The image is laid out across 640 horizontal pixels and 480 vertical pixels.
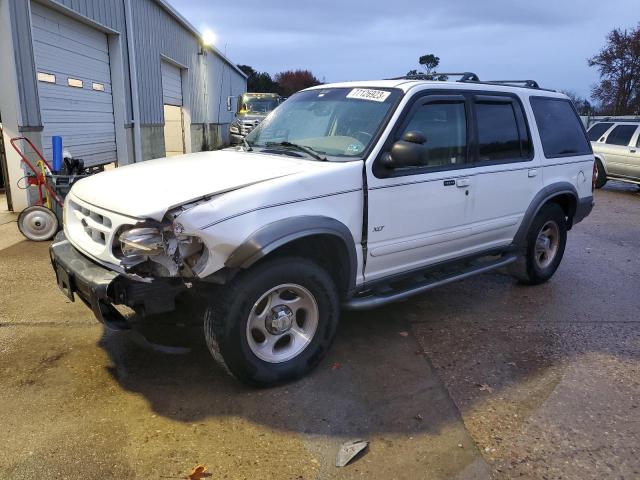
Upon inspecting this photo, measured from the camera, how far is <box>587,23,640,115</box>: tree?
82.1 feet

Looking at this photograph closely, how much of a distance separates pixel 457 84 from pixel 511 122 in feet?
2.56

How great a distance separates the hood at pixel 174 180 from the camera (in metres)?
3.09

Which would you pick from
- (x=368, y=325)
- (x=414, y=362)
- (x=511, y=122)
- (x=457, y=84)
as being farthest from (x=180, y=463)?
(x=511, y=122)

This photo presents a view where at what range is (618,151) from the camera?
14188 mm

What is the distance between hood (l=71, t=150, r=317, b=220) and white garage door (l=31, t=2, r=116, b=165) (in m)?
5.80

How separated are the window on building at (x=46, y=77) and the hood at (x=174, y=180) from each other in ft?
19.3

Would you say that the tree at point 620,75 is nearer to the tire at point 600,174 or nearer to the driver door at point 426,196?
the tire at point 600,174

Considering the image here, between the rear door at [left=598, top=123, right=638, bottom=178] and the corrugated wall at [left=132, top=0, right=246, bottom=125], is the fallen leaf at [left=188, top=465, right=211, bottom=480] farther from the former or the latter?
the rear door at [left=598, top=123, right=638, bottom=178]

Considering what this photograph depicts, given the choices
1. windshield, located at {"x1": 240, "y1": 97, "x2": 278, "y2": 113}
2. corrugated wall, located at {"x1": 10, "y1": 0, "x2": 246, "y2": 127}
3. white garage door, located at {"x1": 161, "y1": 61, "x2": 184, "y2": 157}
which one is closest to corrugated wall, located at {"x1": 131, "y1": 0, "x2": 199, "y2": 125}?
corrugated wall, located at {"x1": 10, "y1": 0, "x2": 246, "y2": 127}

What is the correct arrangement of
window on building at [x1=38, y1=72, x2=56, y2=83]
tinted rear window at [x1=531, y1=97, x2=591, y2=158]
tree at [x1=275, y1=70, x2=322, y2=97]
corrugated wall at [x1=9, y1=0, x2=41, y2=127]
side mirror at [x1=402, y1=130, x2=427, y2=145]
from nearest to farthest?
1. side mirror at [x1=402, y1=130, x2=427, y2=145]
2. tinted rear window at [x1=531, y1=97, x2=591, y2=158]
3. corrugated wall at [x1=9, y1=0, x2=41, y2=127]
4. window on building at [x1=38, y1=72, x2=56, y2=83]
5. tree at [x1=275, y1=70, x2=322, y2=97]

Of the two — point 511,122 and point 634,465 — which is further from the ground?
point 511,122

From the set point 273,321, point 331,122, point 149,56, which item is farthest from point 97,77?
point 273,321

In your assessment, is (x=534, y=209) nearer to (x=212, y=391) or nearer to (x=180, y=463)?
(x=212, y=391)

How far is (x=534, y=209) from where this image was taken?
5.24m
